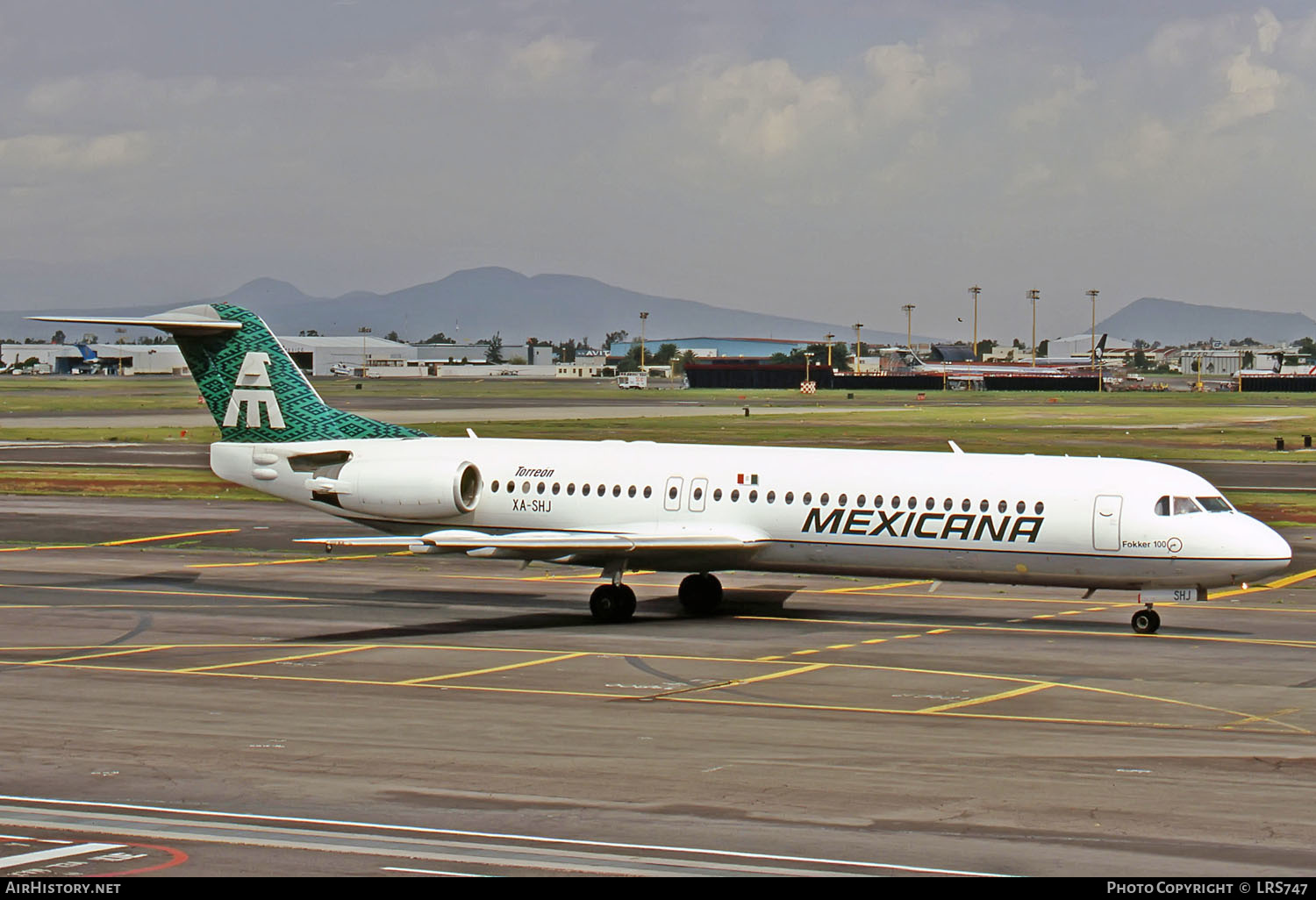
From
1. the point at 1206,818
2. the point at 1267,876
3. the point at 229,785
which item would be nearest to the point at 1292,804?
the point at 1206,818

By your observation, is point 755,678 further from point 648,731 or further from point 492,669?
point 648,731

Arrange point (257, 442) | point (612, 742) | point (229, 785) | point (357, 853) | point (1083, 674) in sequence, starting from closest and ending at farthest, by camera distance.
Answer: point (357, 853), point (229, 785), point (612, 742), point (1083, 674), point (257, 442)

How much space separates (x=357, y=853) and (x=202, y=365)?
27675 mm

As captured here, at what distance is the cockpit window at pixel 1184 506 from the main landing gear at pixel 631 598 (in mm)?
10273

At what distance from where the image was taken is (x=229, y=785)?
19656 millimetres

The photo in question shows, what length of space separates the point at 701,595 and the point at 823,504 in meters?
3.86

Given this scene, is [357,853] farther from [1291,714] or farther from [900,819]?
[1291,714]

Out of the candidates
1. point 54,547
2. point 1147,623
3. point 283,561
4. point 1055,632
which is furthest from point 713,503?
point 54,547

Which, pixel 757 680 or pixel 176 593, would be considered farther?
pixel 176 593

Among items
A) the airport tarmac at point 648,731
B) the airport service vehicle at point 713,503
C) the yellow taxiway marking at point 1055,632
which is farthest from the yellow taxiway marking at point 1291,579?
the airport service vehicle at point 713,503

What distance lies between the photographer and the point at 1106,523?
33.0m

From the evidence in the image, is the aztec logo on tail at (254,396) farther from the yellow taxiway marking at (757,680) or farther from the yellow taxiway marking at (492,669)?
the yellow taxiway marking at (492,669)

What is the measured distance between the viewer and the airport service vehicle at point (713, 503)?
108ft

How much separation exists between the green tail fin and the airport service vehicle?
0.16ft
